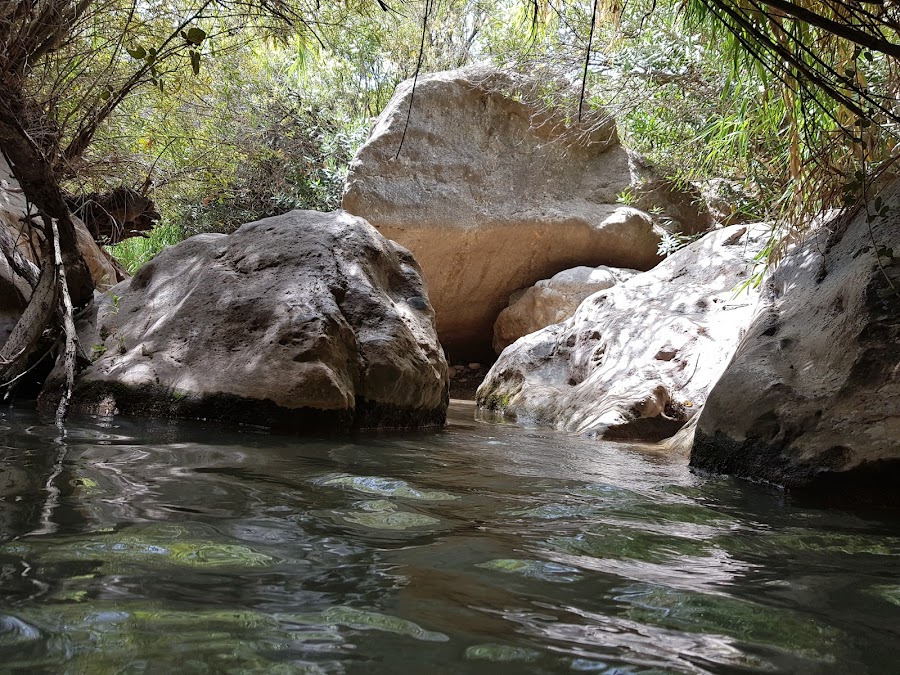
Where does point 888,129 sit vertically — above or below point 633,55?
below

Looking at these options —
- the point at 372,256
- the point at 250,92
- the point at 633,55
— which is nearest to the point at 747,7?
the point at 372,256

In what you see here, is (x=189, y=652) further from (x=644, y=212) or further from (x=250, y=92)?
(x=250, y=92)

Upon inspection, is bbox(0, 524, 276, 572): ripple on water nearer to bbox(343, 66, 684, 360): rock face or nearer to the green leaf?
the green leaf

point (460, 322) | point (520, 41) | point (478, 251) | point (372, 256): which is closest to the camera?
point (372, 256)

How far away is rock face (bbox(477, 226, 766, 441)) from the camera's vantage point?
17.4 ft

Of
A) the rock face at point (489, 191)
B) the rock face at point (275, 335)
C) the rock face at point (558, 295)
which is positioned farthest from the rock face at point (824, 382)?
the rock face at point (489, 191)

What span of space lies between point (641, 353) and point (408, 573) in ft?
15.7

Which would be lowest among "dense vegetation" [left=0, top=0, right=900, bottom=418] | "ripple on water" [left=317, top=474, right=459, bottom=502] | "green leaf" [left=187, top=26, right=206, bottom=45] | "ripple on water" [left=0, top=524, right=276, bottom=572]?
"ripple on water" [left=0, top=524, right=276, bottom=572]

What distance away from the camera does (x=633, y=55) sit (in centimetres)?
779

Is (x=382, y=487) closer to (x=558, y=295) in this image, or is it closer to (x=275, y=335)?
(x=275, y=335)

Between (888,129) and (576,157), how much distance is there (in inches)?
274

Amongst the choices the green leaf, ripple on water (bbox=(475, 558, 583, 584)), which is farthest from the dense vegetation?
ripple on water (bbox=(475, 558, 583, 584))

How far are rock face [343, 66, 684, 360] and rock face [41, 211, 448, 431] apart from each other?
13.9ft

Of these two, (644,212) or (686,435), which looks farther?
(644,212)
